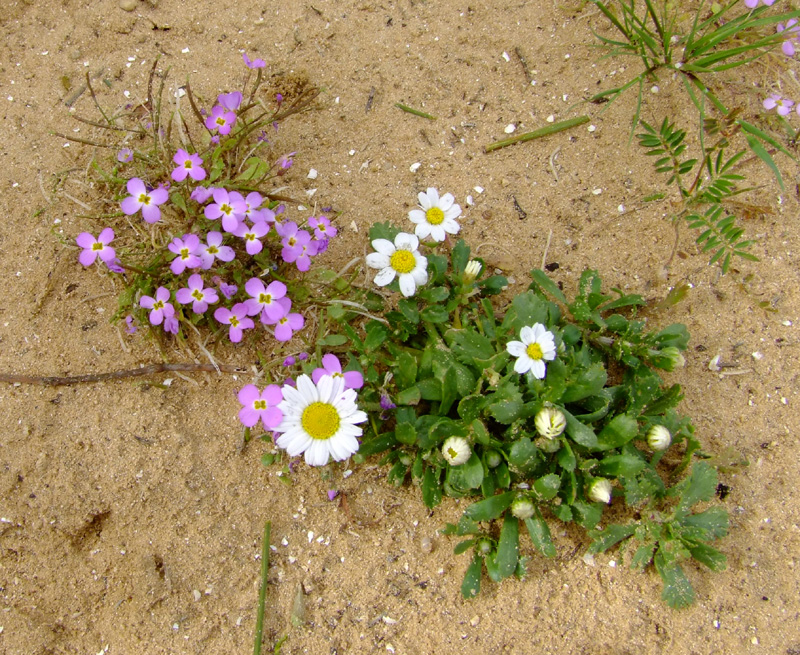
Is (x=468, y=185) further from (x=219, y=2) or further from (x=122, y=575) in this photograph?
(x=122, y=575)

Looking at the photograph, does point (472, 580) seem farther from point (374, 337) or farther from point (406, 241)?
point (406, 241)

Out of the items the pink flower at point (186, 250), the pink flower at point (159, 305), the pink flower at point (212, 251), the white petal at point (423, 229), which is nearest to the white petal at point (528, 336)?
the white petal at point (423, 229)

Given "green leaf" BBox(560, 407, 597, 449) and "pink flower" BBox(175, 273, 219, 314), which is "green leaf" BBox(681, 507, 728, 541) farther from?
"pink flower" BBox(175, 273, 219, 314)

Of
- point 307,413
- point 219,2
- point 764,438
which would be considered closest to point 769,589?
point 764,438

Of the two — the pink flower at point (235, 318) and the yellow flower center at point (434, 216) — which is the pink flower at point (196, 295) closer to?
the pink flower at point (235, 318)

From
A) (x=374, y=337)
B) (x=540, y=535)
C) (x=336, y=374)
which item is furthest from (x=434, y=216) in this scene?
(x=540, y=535)
